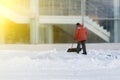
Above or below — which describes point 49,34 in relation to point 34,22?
below

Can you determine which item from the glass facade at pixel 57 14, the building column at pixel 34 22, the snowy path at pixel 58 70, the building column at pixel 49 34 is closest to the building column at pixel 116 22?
the glass facade at pixel 57 14

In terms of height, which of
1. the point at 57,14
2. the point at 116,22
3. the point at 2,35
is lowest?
the point at 2,35

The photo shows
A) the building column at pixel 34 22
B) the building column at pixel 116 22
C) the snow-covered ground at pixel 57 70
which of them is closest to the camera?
the snow-covered ground at pixel 57 70

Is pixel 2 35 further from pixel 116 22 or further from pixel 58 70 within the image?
pixel 58 70

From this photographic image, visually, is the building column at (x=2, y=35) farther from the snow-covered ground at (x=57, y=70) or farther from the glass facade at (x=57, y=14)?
the snow-covered ground at (x=57, y=70)

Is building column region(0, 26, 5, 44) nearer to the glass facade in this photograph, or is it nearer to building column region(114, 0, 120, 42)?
the glass facade

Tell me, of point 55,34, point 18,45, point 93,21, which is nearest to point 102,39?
point 93,21

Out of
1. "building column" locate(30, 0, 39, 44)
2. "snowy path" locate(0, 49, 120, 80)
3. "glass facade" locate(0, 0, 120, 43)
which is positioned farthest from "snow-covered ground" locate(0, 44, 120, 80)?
"glass facade" locate(0, 0, 120, 43)

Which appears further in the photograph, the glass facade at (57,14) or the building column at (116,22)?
the building column at (116,22)

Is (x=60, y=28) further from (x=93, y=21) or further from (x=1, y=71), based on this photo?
(x=1, y=71)

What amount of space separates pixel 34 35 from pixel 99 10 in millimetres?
4567

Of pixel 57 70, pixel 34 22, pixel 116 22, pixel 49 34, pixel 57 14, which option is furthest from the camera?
pixel 116 22

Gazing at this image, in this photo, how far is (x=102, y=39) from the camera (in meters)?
28.1

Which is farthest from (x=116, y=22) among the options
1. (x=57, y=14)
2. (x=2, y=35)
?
(x=2, y=35)
